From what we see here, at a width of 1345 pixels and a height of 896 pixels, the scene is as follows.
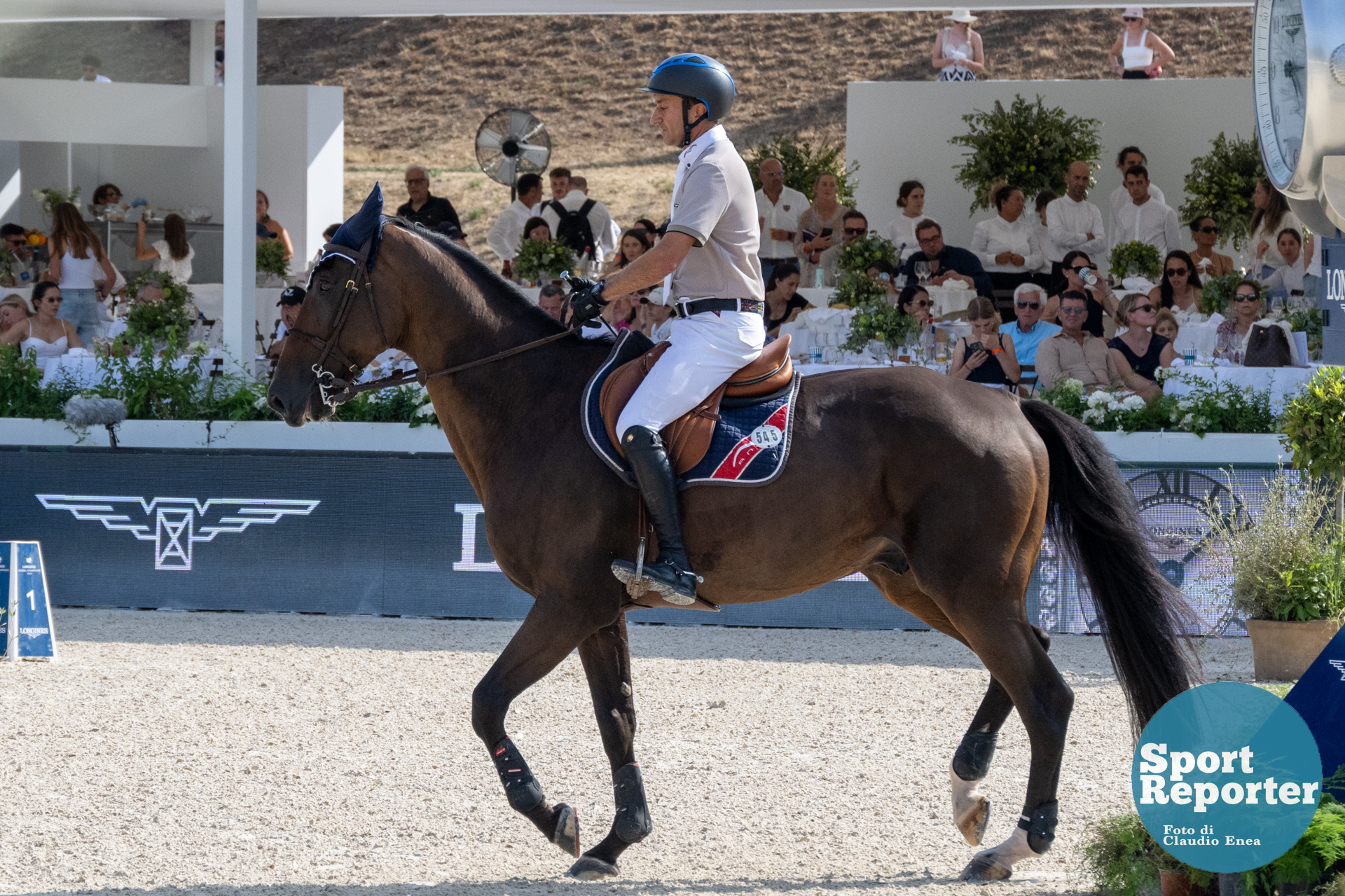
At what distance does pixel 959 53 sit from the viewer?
18.3 meters

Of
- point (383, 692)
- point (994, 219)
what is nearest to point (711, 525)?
point (383, 692)

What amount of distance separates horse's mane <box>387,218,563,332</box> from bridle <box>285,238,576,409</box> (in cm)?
15

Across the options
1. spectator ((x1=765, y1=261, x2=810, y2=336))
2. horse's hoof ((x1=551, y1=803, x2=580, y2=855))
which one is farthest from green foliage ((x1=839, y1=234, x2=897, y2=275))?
horse's hoof ((x1=551, y1=803, x2=580, y2=855))

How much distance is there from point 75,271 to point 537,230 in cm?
437

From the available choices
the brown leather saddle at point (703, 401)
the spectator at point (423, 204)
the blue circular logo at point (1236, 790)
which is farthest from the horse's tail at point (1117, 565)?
the spectator at point (423, 204)

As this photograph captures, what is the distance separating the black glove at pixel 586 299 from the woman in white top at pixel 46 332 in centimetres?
861

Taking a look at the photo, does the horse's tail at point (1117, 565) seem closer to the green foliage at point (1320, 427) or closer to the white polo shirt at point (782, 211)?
the green foliage at point (1320, 427)

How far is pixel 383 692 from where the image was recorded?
7.51 meters

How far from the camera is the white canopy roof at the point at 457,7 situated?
1520 cm

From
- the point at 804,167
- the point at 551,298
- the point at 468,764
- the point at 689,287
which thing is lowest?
the point at 468,764

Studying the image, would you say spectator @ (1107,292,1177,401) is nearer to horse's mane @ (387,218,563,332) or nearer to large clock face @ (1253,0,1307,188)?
large clock face @ (1253,0,1307,188)

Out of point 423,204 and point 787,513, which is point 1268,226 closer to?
point 423,204

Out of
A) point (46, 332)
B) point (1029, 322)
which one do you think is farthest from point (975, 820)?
point (46, 332)

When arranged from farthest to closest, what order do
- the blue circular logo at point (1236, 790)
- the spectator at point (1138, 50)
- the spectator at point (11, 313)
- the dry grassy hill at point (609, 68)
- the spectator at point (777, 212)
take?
1. the dry grassy hill at point (609, 68)
2. the spectator at point (1138, 50)
3. the spectator at point (777, 212)
4. the spectator at point (11, 313)
5. the blue circular logo at point (1236, 790)
